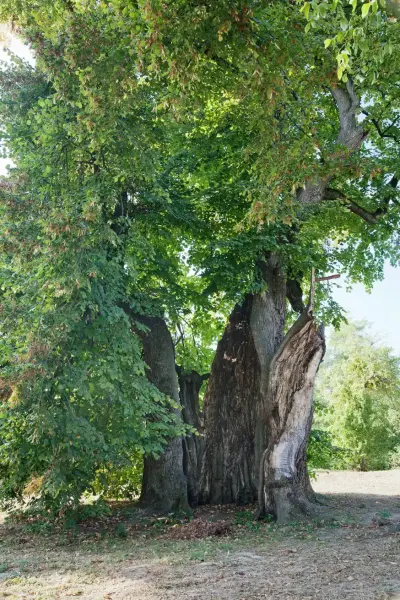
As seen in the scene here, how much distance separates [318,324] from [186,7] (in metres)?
6.43

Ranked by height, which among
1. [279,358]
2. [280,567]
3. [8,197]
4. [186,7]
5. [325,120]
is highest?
[325,120]

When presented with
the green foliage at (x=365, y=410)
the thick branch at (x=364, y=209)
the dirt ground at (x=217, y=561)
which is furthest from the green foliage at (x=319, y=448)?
the green foliage at (x=365, y=410)

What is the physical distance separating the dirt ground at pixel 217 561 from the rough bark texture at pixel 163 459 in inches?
26.9

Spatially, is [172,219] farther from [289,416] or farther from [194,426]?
[194,426]

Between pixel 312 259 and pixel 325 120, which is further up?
pixel 325 120

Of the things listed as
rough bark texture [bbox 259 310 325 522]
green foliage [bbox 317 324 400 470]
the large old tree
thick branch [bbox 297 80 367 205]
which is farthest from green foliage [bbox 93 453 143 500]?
green foliage [bbox 317 324 400 470]

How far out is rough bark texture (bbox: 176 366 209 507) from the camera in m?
14.4

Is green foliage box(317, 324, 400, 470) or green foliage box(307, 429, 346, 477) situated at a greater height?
green foliage box(317, 324, 400, 470)

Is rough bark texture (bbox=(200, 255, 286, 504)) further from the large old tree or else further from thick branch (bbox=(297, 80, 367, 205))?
thick branch (bbox=(297, 80, 367, 205))

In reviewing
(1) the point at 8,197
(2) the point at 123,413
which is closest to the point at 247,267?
(2) the point at 123,413

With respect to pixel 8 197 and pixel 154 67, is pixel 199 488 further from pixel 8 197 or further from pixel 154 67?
pixel 154 67

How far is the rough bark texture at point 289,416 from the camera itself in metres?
12.0

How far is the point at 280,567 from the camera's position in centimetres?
754

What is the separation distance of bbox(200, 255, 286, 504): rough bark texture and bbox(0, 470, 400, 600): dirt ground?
4.48ft
